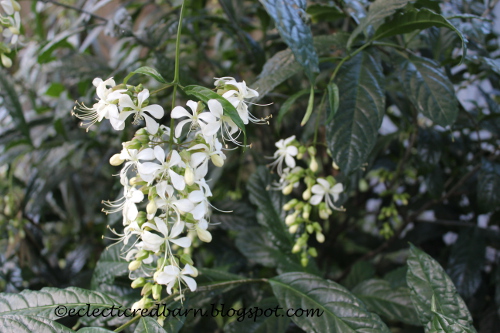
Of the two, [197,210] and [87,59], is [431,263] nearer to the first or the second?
[197,210]

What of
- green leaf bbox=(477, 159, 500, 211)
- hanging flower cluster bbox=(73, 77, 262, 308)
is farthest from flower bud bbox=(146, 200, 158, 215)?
green leaf bbox=(477, 159, 500, 211)

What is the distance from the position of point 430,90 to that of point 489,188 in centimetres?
31

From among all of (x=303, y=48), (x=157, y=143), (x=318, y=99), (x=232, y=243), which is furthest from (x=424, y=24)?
(x=232, y=243)

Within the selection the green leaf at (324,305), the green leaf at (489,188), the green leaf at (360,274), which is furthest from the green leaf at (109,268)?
the green leaf at (489,188)

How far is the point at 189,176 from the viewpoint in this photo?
468mm

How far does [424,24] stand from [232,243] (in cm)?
70

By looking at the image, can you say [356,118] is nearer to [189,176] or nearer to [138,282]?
[189,176]

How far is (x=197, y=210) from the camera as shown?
0.49 metres

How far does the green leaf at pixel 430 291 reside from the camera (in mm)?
558

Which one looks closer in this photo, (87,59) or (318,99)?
(318,99)

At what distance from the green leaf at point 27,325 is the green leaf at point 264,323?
12.7 inches

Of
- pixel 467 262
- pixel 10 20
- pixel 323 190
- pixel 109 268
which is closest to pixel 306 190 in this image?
pixel 323 190

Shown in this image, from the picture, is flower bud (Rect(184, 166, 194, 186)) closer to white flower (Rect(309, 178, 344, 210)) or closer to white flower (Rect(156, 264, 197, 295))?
white flower (Rect(156, 264, 197, 295))

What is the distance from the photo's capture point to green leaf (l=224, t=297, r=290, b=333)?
685 millimetres
